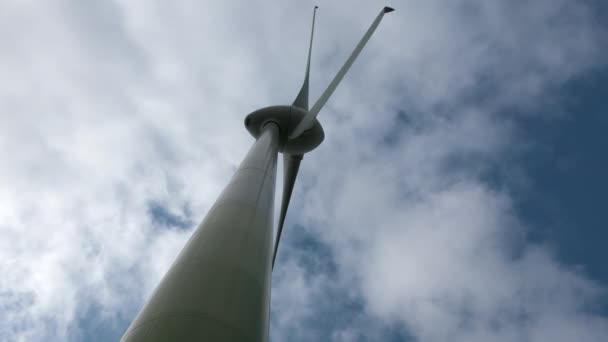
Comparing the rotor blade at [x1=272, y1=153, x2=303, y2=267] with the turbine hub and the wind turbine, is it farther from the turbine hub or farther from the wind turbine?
the wind turbine

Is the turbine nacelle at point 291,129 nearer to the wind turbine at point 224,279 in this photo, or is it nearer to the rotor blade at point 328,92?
the rotor blade at point 328,92

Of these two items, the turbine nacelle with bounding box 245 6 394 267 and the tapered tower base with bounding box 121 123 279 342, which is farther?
the turbine nacelle with bounding box 245 6 394 267

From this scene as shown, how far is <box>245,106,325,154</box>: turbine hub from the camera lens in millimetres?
16391

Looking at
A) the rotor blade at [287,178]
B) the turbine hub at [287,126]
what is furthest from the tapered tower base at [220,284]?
the rotor blade at [287,178]

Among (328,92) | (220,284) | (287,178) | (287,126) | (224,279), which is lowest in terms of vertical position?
(220,284)

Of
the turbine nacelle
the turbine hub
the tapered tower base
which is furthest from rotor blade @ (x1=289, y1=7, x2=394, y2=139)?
the tapered tower base

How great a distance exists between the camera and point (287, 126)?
53.6 ft

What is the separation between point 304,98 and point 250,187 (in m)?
11.3

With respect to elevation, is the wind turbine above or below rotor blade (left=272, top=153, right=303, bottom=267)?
below

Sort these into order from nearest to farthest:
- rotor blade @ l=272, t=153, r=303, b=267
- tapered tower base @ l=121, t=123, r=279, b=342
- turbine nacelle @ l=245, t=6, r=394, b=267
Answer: tapered tower base @ l=121, t=123, r=279, b=342 → turbine nacelle @ l=245, t=6, r=394, b=267 → rotor blade @ l=272, t=153, r=303, b=267

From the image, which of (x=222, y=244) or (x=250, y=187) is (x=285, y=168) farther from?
(x=222, y=244)

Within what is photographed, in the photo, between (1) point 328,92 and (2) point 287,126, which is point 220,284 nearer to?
(1) point 328,92

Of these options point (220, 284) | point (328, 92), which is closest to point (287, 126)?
point (328, 92)

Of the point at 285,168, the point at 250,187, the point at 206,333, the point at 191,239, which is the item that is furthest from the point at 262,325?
the point at 285,168
